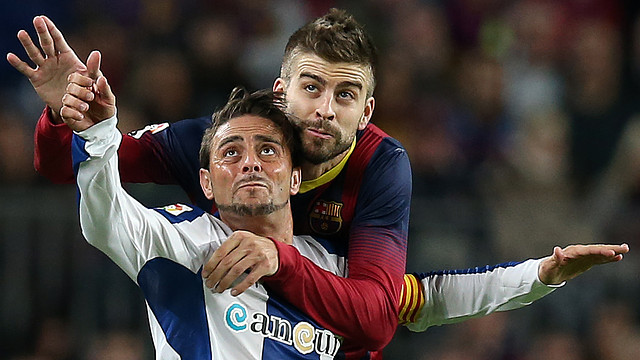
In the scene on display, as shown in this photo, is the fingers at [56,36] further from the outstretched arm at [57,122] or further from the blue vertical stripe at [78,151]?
the blue vertical stripe at [78,151]

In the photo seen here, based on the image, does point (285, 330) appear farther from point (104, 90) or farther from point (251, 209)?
point (104, 90)

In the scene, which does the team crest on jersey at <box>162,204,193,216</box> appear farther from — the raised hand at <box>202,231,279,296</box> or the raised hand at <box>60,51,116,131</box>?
the raised hand at <box>60,51,116,131</box>

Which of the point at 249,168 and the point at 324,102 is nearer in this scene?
the point at 249,168

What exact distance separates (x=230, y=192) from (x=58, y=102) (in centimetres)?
68

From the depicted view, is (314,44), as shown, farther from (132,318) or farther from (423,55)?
(423,55)

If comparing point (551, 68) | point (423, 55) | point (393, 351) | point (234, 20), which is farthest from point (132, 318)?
point (551, 68)

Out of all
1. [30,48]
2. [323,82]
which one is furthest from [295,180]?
[30,48]

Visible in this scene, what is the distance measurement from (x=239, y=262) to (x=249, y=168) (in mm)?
445

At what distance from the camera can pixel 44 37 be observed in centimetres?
312

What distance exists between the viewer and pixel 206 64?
21.3 feet

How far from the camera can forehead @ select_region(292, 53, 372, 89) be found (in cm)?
393

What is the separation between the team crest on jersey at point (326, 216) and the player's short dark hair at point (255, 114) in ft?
0.89

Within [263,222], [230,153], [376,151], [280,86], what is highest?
[280,86]

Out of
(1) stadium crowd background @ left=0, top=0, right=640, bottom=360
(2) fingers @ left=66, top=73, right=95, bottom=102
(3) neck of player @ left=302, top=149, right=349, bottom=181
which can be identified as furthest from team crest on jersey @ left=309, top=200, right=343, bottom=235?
(1) stadium crowd background @ left=0, top=0, right=640, bottom=360
